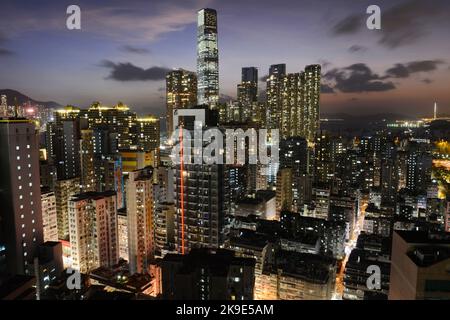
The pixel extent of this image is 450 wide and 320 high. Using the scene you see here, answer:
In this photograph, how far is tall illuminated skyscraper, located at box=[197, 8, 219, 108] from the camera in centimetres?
2606

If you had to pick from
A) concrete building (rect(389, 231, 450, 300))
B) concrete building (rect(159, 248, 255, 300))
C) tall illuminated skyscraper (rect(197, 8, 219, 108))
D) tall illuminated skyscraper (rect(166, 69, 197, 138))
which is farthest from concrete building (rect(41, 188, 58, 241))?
tall illuminated skyscraper (rect(166, 69, 197, 138))

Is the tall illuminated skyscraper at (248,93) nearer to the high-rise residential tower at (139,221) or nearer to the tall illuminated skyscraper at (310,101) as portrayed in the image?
the tall illuminated skyscraper at (310,101)

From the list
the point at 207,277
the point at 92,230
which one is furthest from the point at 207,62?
the point at 207,277

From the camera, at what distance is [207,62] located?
2884 centimetres

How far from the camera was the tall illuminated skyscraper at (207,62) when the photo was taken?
26064mm

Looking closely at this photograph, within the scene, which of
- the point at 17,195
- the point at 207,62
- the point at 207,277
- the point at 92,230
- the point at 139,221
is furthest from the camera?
the point at 207,62

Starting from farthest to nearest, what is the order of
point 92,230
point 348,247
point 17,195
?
1. point 348,247
2. point 92,230
3. point 17,195

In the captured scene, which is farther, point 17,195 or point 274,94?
point 274,94

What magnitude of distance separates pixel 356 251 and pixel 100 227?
353 inches

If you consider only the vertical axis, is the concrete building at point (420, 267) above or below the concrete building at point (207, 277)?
above

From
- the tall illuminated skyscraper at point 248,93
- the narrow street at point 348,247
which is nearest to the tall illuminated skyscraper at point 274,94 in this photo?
the tall illuminated skyscraper at point 248,93

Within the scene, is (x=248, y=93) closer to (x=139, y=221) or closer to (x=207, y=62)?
(x=207, y=62)

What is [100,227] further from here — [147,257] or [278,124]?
[278,124]
